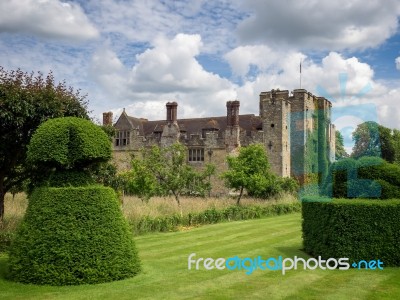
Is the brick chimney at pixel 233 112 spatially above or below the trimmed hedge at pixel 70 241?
above

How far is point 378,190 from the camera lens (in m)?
9.95

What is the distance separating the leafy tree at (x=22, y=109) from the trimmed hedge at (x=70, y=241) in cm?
406

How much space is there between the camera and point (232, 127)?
3553 centimetres

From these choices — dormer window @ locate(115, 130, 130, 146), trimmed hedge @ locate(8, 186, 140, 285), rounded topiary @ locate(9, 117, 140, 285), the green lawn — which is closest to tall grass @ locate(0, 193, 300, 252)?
the green lawn

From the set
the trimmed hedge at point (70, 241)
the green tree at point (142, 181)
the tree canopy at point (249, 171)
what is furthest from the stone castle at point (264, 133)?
the trimmed hedge at point (70, 241)

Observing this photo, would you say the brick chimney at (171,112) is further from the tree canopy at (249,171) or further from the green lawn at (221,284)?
the green lawn at (221,284)

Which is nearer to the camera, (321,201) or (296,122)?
(321,201)

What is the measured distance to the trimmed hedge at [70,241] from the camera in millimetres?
7664

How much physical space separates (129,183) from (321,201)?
14.1 meters

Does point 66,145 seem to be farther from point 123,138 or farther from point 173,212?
point 123,138

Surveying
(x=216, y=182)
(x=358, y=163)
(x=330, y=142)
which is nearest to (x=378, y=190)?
(x=358, y=163)

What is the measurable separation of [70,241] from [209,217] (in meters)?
11.4

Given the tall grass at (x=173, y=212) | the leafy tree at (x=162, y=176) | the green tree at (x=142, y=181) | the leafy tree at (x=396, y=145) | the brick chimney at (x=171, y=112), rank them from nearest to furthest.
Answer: the tall grass at (x=173, y=212) < the green tree at (x=142, y=181) < the leafy tree at (x=162, y=176) < the brick chimney at (x=171, y=112) < the leafy tree at (x=396, y=145)

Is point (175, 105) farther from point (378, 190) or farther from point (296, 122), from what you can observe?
point (378, 190)
